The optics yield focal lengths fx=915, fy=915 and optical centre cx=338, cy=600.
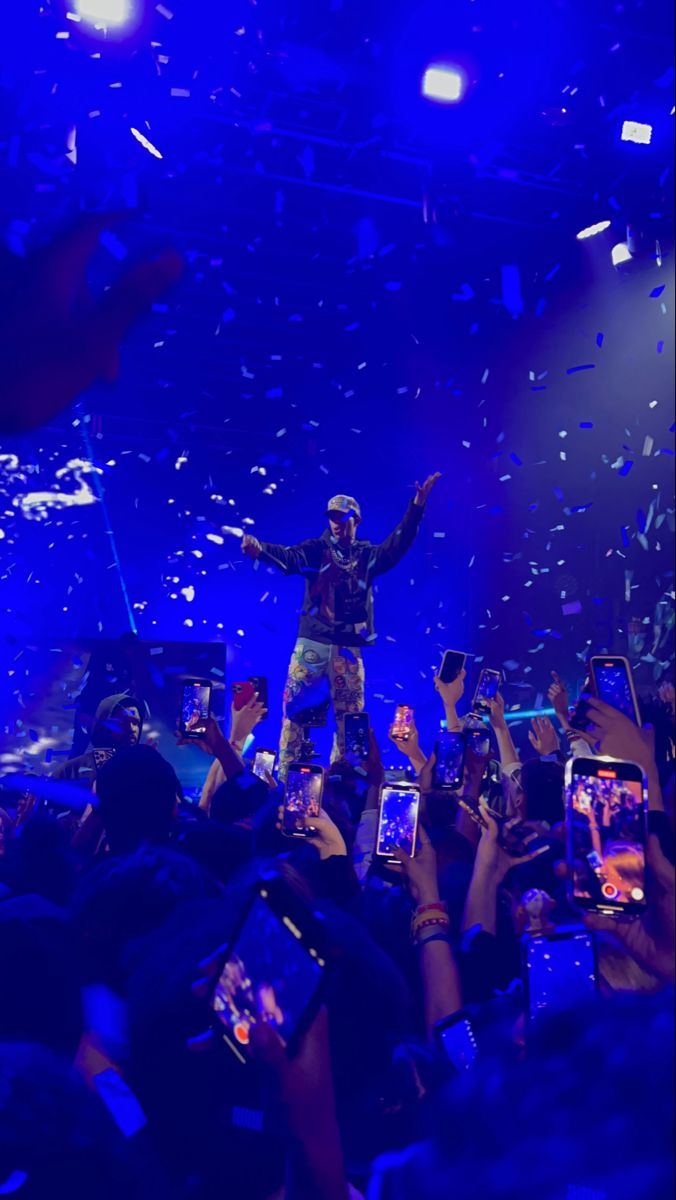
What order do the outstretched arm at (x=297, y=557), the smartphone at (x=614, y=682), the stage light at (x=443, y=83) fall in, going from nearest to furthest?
the smartphone at (x=614, y=682) → the stage light at (x=443, y=83) → the outstretched arm at (x=297, y=557)

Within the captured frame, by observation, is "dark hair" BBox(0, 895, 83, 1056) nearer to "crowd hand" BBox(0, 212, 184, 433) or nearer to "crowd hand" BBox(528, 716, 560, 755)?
"crowd hand" BBox(528, 716, 560, 755)

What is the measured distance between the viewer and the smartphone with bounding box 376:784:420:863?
2.28 m

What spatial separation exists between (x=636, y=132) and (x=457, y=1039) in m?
7.32

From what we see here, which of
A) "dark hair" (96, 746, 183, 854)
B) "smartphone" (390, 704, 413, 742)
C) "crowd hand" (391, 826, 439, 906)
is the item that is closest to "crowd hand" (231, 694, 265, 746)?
"smartphone" (390, 704, 413, 742)

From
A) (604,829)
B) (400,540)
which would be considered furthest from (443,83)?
(604,829)

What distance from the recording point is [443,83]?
22.0 ft

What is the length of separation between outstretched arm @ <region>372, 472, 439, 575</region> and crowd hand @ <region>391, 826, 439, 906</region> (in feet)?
16.2

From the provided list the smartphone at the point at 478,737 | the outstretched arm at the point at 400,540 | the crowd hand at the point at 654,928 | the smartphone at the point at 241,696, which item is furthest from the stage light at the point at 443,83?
the crowd hand at the point at 654,928

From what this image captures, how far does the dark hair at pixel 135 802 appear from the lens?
2.19m

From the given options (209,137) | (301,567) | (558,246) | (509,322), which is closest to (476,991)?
(301,567)

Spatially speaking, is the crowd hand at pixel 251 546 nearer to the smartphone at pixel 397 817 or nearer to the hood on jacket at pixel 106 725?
the hood on jacket at pixel 106 725

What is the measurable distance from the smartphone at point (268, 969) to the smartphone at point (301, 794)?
1157mm

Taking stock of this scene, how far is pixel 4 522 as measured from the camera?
444 inches

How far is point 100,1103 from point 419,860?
3.18ft
